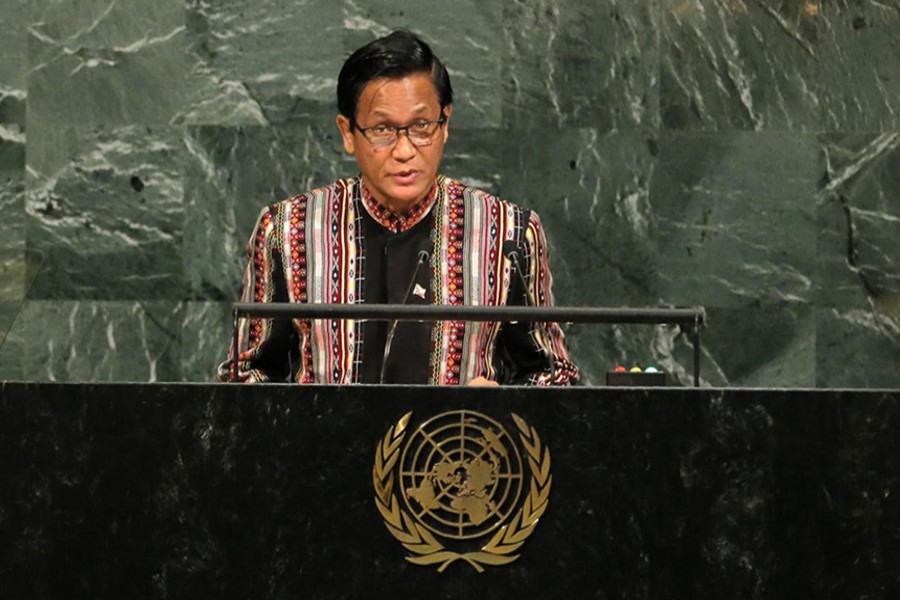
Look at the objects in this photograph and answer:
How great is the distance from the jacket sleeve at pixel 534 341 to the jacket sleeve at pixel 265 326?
50 centimetres

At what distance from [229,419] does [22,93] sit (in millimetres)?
3220

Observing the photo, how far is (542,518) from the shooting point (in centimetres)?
290

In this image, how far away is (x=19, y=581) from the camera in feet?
9.54

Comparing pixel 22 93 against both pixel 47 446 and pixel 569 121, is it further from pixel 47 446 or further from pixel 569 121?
pixel 47 446

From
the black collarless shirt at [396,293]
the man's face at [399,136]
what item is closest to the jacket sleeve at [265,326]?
the black collarless shirt at [396,293]

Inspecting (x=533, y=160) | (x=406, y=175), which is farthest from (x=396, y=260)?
(x=533, y=160)

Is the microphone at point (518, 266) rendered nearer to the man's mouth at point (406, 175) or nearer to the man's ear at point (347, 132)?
the man's mouth at point (406, 175)

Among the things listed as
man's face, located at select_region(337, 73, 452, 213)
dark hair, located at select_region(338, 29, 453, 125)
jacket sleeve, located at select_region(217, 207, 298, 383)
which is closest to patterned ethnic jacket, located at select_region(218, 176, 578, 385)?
jacket sleeve, located at select_region(217, 207, 298, 383)

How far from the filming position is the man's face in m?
4.01

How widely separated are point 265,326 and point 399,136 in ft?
1.75

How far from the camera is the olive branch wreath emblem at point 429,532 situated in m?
2.89

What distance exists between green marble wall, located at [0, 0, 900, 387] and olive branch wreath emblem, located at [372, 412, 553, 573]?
2968 millimetres

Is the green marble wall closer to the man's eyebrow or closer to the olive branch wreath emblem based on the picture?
the man's eyebrow

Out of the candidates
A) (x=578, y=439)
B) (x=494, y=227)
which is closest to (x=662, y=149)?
(x=494, y=227)
